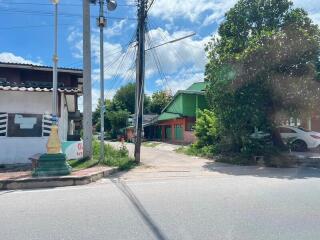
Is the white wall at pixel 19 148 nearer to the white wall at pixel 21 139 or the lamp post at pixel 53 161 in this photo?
the white wall at pixel 21 139

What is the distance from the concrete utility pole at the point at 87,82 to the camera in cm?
1440

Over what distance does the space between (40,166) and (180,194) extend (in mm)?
4901

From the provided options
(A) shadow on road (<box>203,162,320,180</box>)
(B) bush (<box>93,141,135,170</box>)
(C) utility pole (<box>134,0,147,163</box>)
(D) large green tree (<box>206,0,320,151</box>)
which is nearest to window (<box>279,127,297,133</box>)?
(D) large green tree (<box>206,0,320,151</box>)

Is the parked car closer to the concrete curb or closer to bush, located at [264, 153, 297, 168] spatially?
bush, located at [264, 153, 297, 168]

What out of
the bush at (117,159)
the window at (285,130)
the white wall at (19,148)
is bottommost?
the bush at (117,159)

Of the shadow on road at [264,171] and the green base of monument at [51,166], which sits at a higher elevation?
the green base of monument at [51,166]

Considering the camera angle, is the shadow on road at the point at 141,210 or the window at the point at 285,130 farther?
the window at the point at 285,130

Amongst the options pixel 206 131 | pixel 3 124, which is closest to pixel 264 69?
pixel 206 131

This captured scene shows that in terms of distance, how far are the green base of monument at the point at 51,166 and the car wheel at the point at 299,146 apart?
1422 cm

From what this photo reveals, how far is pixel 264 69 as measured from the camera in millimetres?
15188

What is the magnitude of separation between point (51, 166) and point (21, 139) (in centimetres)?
411

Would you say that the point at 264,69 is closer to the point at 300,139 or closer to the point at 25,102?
the point at 300,139

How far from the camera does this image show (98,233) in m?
5.20

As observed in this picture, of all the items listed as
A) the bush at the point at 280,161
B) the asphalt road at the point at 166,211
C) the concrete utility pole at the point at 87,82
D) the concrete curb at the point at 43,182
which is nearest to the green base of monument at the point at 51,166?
the concrete curb at the point at 43,182
